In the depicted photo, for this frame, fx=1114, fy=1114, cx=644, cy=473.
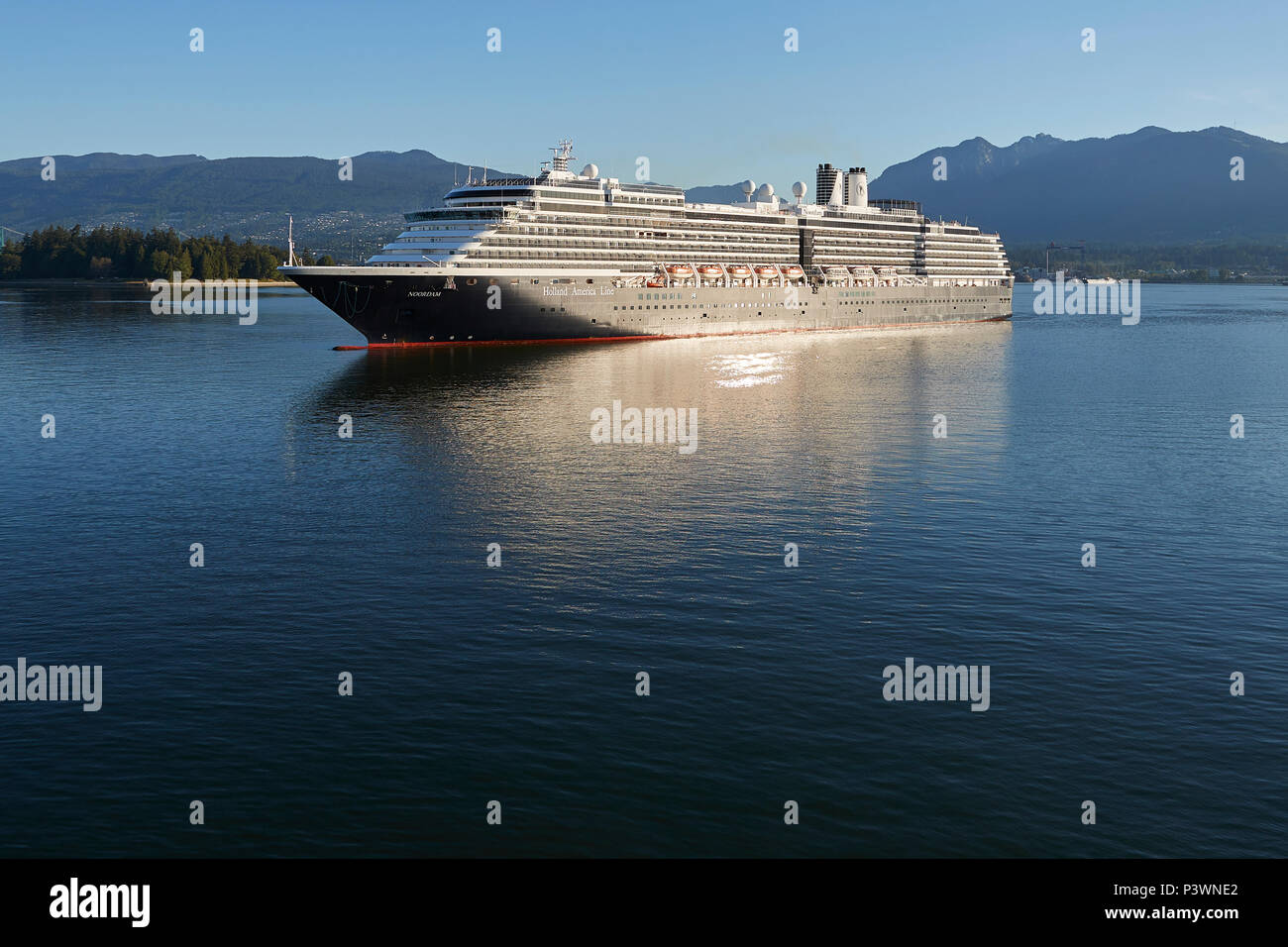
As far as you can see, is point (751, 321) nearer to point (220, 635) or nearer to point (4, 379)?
point (4, 379)

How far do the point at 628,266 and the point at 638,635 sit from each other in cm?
9761

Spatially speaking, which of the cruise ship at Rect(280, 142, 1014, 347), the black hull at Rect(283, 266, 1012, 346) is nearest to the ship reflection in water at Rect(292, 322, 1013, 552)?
the black hull at Rect(283, 266, 1012, 346)

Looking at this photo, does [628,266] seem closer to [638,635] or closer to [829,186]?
[829,186]

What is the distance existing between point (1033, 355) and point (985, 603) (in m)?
97.0

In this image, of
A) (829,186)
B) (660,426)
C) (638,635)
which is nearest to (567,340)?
(660,426)

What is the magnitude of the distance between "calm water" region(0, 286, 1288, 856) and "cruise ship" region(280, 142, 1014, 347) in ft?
138

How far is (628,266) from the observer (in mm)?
124312

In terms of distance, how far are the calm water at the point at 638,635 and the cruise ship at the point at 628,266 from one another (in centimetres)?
4205

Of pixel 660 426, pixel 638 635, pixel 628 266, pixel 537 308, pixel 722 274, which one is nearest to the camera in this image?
pixel 638 635

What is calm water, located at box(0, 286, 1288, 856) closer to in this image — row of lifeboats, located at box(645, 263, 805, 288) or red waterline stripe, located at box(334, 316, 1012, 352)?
red waterline stripe, located at box(334, 316, 1012, 352)

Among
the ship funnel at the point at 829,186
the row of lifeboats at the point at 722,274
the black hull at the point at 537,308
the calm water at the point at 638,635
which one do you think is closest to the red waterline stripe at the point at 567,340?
the black hull at the point at 537,308

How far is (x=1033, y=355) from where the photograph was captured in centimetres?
12306

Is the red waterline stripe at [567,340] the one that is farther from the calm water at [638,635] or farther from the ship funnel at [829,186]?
the calm water at [638,635]
